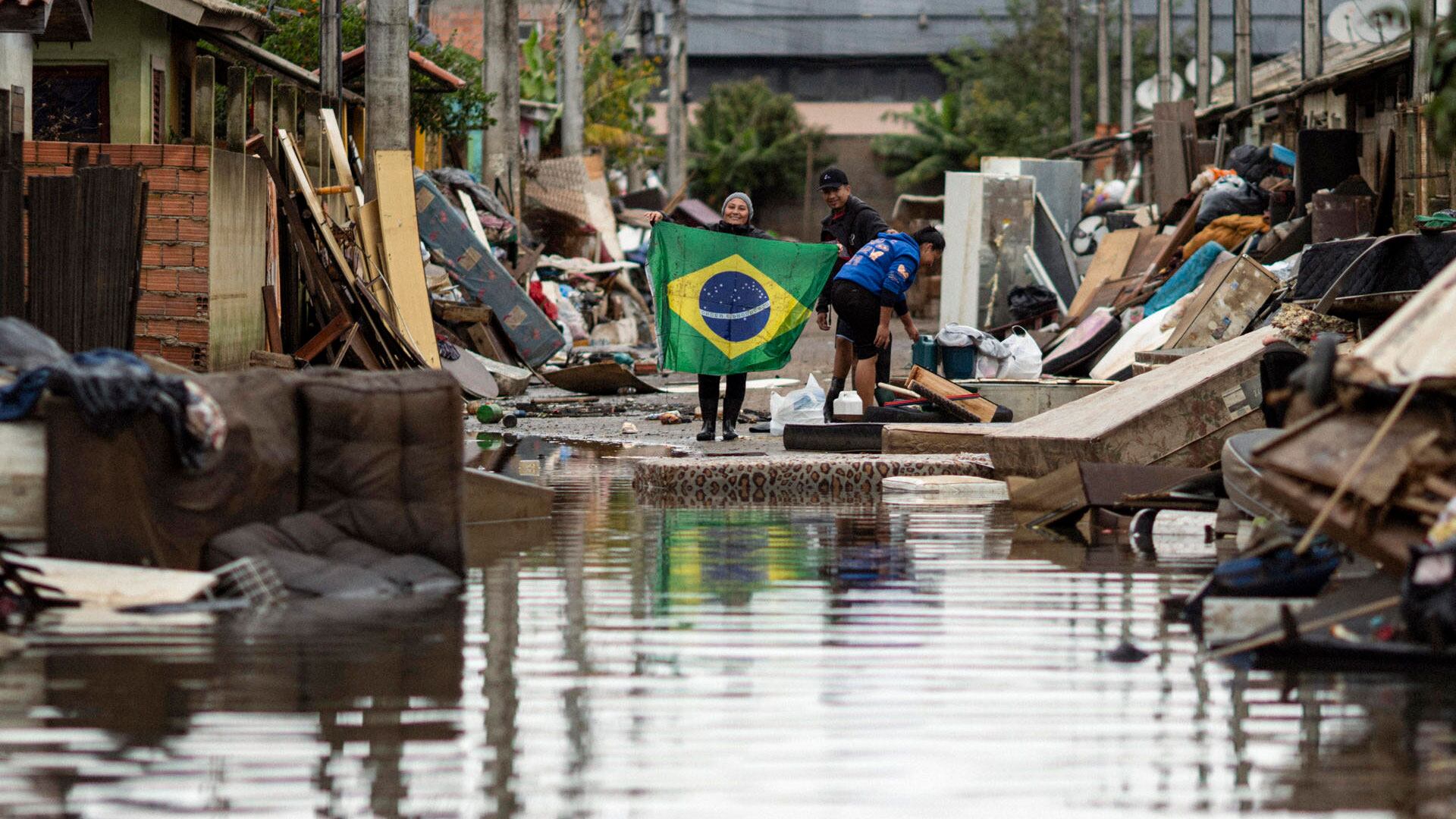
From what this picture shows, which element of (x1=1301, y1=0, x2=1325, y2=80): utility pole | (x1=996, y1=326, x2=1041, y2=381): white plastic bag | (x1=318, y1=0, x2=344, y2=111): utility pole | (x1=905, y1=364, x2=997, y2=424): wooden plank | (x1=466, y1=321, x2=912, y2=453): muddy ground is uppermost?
(x1=1301, y1=0, x2=1325, y2=80): utility pole

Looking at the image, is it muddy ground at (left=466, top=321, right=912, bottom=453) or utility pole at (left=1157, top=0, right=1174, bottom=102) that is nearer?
muddy ground at (left=466, top=321, right=912, bottom=453)

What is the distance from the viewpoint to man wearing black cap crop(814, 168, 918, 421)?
47.9 ft

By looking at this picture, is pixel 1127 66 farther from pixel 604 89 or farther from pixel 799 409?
pixel 799 409

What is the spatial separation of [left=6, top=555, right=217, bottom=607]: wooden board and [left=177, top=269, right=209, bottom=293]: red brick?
7.58 m

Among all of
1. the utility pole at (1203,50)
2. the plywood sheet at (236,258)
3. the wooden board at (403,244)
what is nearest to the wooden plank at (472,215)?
the wooden board at (403,244)

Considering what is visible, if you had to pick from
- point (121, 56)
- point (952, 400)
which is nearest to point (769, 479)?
point (952, 400)

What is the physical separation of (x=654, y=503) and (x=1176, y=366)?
3089 mm

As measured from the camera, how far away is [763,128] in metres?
68.1

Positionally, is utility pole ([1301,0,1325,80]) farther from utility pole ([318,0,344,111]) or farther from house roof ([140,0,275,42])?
house roof ([140,0,275,42])

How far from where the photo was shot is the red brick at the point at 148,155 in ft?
45.8

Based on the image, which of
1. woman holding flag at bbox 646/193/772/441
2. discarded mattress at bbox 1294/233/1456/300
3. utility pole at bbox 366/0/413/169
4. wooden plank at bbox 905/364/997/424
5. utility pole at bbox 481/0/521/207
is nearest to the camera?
discarded mattress at bbox 1294/233/1456/300

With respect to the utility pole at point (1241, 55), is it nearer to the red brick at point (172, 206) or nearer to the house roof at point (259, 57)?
the house roof at point (259, 57)

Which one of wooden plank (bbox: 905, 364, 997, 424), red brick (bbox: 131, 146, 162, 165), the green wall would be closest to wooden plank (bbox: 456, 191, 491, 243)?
the green wall

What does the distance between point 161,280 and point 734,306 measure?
3.88 meters
